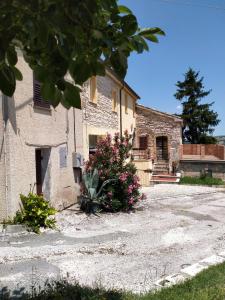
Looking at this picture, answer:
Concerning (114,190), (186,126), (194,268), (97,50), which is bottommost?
(194,268)

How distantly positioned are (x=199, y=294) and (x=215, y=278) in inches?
38.6

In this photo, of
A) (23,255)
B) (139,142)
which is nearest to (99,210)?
(23,255)

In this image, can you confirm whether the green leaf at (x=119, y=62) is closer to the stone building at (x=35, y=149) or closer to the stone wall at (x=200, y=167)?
the stone building at (x=35, y=149)

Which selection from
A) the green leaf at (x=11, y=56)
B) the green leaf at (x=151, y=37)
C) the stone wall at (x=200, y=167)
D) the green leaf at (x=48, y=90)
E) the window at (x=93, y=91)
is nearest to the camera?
the green leaf at (x=11, y=56)

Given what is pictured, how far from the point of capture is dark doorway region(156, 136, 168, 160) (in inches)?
1024

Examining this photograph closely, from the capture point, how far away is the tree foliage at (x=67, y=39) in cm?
142

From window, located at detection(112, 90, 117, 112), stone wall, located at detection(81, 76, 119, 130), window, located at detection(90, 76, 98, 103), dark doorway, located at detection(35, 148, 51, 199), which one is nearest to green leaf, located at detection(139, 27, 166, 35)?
dark doorway, located at detection(35, 148, 51, 199)

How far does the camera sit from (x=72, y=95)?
1541 millimetres

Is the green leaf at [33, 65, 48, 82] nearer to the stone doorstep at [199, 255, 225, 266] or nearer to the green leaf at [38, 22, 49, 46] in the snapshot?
the green leaf at [38, 22, 49, 46]

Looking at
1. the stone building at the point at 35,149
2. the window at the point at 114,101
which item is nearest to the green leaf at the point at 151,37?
the stone building at the point at 35,149

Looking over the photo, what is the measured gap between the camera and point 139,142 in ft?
85.0

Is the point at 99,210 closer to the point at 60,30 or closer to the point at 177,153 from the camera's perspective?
the point at 60,30

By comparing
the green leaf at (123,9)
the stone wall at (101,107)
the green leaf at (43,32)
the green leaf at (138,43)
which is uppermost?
the stone wall at (101,107)

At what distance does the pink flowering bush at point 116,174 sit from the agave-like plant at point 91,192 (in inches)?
7.7
